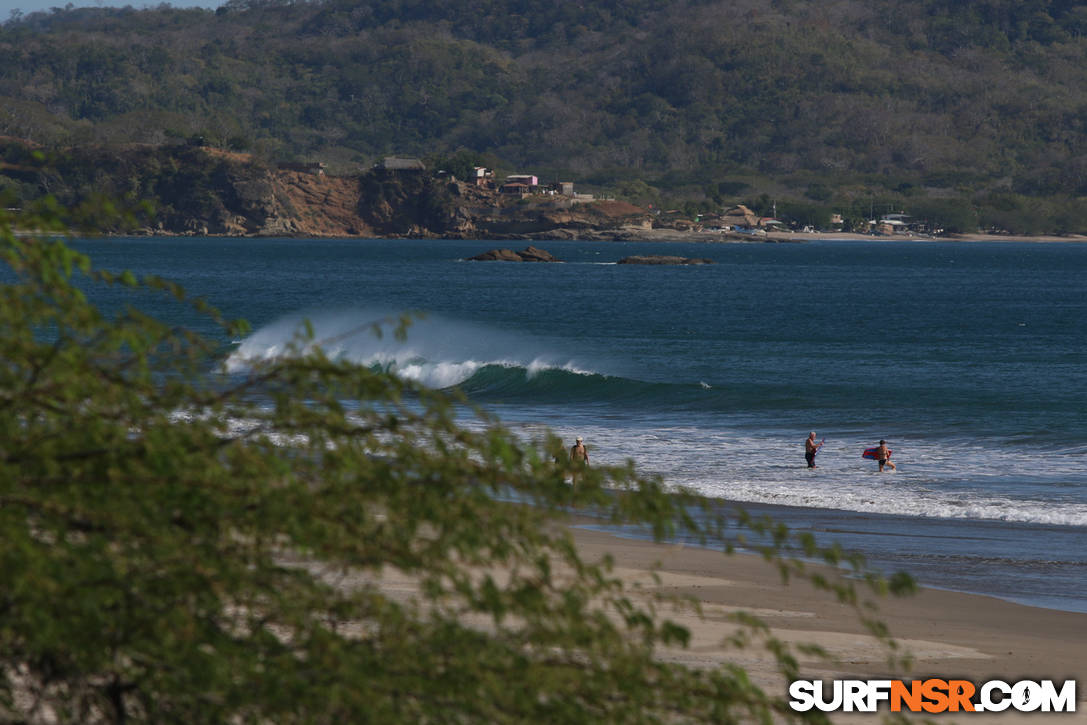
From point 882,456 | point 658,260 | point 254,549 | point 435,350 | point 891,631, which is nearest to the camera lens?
point 254,549

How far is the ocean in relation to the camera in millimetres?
19875

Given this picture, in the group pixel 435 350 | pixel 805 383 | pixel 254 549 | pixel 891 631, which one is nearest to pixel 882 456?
pixel 891 631

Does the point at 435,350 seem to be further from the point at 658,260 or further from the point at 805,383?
the point at 658,260

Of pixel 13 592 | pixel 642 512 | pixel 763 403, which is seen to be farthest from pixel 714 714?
pixel 763 403

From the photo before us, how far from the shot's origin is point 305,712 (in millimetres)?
4305

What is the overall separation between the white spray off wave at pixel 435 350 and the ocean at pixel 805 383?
20 centimetres

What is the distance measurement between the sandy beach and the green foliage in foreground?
4.93 meters

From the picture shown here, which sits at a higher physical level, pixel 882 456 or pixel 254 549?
pixel 254 549

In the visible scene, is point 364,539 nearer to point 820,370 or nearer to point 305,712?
point 305,712

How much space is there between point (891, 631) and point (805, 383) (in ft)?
102

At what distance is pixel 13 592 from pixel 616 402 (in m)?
35.3

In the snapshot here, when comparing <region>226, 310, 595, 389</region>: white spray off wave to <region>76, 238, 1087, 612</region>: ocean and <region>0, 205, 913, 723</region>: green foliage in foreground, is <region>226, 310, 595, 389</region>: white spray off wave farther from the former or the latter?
<region>0, 205, 913, 723</region>: green foliage in foreground

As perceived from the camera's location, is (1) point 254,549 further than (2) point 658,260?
No

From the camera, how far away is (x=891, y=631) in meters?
12.9
